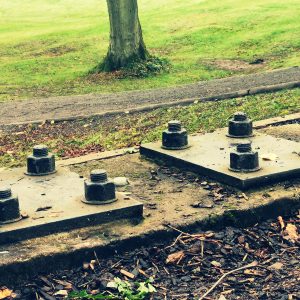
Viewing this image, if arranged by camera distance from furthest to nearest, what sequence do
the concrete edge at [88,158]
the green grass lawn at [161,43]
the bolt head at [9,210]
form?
the green grass lawn at [161,43], the concrete edge at [88,158], the bolt head at [9,210]

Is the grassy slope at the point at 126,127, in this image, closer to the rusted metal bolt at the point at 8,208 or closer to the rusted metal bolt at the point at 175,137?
the rusted metal bolt at the point at 175,137

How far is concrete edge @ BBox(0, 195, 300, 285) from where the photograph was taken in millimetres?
3760

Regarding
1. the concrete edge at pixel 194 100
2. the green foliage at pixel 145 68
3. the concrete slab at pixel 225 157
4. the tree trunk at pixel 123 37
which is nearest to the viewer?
the concrete slab at pixel 225 157

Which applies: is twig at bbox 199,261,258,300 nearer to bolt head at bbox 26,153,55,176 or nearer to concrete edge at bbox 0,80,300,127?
bolt head at bbox 26,153,55,176

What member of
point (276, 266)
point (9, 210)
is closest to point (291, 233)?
point (276, 266)

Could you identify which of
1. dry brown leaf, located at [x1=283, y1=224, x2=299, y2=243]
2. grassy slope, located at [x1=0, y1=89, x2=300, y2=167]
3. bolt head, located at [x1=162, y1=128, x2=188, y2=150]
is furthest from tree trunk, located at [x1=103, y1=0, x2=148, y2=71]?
dry brown leaf, located at [x1=283, y1=224, x2=299, y2=243]

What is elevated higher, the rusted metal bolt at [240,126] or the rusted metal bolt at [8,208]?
the rusted metal bolt at [8,208]

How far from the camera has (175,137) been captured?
18.4 ft

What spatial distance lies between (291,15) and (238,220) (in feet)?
62.0

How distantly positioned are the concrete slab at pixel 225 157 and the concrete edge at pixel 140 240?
273 millimetres

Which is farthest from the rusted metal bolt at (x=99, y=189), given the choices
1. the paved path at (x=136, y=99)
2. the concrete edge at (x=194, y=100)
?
the paved path at (x=136, y=99)

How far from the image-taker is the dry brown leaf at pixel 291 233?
4289 mm

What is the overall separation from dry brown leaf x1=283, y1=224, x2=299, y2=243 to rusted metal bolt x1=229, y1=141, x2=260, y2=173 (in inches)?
22.3

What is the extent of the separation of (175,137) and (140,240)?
1664 millimetres
